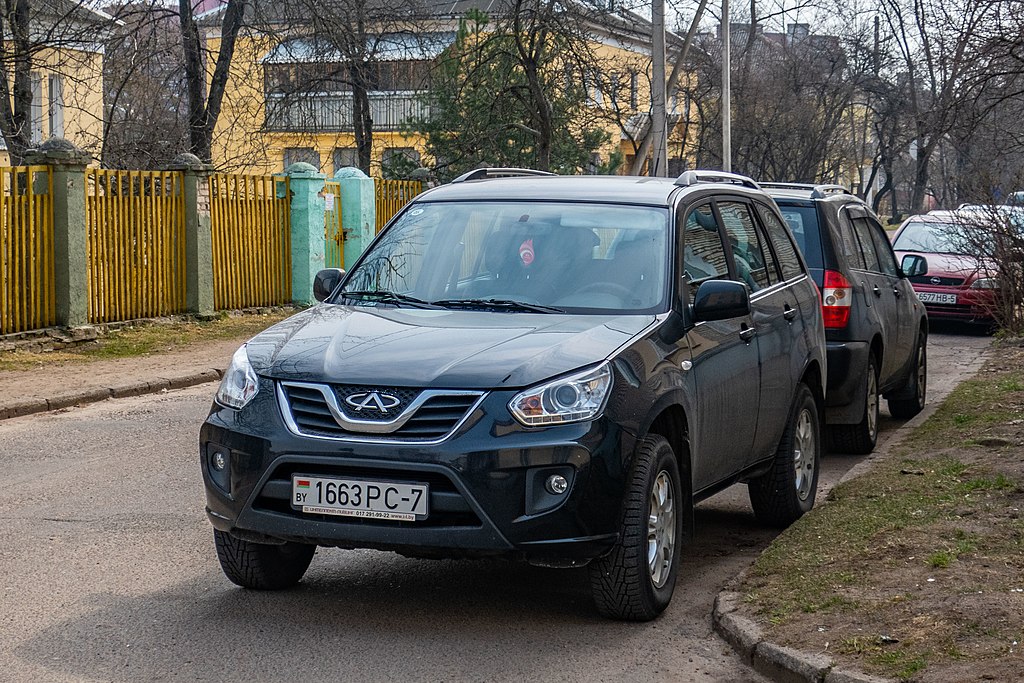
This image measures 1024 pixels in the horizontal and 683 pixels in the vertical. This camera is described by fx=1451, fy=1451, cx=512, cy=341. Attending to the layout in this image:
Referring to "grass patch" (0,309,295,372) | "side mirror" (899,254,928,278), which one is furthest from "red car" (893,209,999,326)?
"grass patch" (0,309,295,372)

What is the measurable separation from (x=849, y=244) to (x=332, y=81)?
Result: 84.8 ft

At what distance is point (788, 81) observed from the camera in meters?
50.0

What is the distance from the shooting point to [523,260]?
259 inches

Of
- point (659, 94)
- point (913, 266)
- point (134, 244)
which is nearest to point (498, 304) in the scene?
point (913, 266)

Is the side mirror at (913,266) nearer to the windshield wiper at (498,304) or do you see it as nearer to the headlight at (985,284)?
the headlight at (985,284)

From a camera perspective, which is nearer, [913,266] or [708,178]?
[708,178]

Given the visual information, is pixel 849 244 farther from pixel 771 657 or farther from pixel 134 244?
pixel 134 244

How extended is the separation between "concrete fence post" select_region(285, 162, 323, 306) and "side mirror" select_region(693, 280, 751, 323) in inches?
657

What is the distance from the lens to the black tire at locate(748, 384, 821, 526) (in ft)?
24.3

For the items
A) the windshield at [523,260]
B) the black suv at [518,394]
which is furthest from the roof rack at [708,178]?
the windshield at [523,260]

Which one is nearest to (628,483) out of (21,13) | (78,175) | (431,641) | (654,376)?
(654,376)

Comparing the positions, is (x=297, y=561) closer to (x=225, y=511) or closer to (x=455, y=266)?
(x=225, y=511)

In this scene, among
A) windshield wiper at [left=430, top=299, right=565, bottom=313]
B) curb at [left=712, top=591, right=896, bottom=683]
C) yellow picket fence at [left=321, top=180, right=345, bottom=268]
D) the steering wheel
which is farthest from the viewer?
yellow picket fence at [left=321, top=180, right=345, bottom=268]

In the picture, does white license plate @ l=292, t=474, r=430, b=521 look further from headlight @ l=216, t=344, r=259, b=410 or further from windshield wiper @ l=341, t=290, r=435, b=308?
windshield wiper @ l=341, t=290, r=435, b=308
